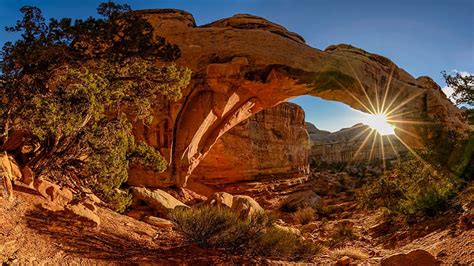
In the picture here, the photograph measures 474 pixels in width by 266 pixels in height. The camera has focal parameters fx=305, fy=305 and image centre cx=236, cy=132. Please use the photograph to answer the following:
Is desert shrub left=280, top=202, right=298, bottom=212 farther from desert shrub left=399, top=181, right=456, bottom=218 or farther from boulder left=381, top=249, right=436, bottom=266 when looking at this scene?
boulder left=381, top=249, right=436, bottom=266

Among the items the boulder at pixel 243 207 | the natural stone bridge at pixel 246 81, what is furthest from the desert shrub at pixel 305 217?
the natural stone bridge at pixel 246 81

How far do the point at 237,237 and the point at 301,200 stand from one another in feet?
45.7

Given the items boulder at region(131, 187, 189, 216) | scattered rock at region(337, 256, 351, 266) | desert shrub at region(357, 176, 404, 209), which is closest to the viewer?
scattered rock at region(337, 256, 351, 266)

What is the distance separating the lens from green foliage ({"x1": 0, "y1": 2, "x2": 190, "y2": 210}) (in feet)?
→ 19.8

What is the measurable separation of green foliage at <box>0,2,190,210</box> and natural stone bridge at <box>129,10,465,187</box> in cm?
497

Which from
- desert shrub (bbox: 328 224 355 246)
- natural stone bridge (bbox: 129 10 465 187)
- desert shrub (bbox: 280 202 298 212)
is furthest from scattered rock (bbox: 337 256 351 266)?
desert shrub (bbox: 280 202 298 212)

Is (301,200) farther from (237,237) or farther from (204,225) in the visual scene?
(237,237)

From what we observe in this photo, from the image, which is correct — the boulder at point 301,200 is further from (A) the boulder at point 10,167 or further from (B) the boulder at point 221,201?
(A) the boulder at point 10,167

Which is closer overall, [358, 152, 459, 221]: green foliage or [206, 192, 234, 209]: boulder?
[358, 152, 459, 221]: green foliage

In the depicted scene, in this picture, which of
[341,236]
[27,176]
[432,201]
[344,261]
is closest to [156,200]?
[27,176]

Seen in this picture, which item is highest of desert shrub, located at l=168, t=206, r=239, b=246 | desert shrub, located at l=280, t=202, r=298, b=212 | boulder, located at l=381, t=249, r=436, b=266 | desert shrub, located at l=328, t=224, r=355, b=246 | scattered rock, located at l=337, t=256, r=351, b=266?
boulder, located at l=381, t=249, r=436, b=266

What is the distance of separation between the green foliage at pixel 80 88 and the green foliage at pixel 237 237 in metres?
1.89

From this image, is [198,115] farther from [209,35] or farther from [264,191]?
[264,191]

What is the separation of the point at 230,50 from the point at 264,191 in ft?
37.8
